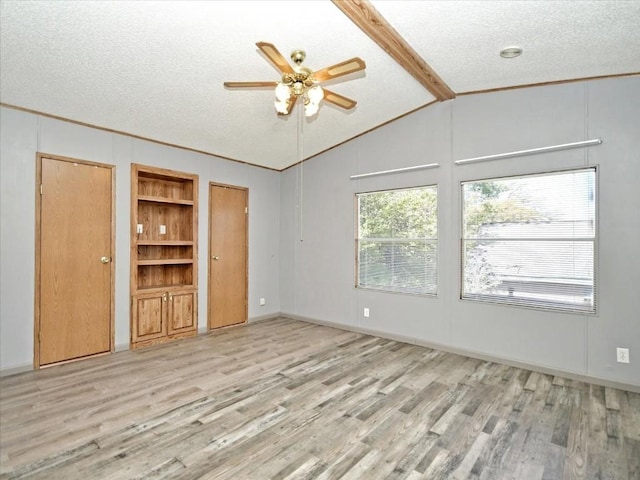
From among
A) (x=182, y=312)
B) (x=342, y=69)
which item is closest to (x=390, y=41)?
(x=342, y=69)

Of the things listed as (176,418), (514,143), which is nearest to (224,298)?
(176,418)

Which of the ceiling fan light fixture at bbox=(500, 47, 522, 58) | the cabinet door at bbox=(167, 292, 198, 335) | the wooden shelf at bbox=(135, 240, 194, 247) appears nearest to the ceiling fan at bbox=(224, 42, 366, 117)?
the ceiling fan light fixture at bbox=(500, 47, 522, 58)

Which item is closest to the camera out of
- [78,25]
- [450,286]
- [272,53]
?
[272,53]

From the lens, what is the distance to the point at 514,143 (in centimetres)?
383

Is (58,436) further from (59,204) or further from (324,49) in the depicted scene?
(324,49)

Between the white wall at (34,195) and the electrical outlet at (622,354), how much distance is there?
4.75 meters

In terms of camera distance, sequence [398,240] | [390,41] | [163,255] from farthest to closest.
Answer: [163,255] < [398,240] < [390,41]

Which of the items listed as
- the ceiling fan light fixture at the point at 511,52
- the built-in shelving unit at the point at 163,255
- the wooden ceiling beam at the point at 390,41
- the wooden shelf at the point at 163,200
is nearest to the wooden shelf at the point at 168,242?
the built-in shelving unit at the point at 163,255

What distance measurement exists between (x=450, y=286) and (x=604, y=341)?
5.02 ft

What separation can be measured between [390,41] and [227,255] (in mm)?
3825

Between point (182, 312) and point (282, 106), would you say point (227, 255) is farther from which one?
point (282, 106)

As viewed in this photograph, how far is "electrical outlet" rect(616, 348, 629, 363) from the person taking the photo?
321 cm

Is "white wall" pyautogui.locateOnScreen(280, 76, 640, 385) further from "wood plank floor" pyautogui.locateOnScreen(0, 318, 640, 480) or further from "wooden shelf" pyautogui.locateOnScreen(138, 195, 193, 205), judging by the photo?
"wooden shelf" pyautogui.locateOnScreen(138, 195, 193, 205)

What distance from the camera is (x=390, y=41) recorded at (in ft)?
9.77
